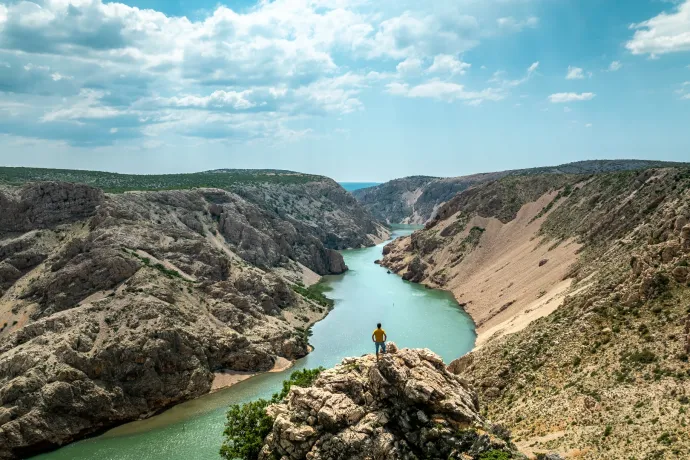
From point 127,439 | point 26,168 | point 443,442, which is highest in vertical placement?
point 26,168

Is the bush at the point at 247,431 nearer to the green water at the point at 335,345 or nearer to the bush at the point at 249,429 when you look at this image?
the bush at the point at 249,429

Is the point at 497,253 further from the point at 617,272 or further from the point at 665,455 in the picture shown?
the point at 665,455

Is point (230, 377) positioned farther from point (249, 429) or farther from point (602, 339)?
point (602, 339)

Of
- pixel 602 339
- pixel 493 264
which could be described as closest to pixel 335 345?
pixel 602 339

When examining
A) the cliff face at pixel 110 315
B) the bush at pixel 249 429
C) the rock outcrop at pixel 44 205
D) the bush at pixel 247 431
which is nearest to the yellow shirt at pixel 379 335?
the bush at pixel 249 429

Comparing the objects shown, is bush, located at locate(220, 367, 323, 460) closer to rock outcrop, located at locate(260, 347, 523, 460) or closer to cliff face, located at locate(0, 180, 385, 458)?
rock outcrop, located at locate(260, 347, 523, 460)

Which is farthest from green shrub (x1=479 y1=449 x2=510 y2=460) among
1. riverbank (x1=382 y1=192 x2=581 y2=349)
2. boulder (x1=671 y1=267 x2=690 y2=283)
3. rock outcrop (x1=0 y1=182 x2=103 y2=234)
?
rock outcrop (x1=0 y1=182 x2=103 y2=234)

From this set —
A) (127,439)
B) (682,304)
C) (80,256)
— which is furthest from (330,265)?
(682,304)
